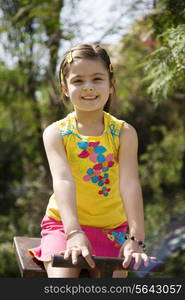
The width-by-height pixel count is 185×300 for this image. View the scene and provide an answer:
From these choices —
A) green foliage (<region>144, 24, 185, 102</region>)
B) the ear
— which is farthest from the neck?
green foliage (<region>144, 24, 185, 102</region>)

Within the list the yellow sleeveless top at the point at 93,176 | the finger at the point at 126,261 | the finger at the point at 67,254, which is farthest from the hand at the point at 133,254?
the yellow sleeveless top at the point at 93,176

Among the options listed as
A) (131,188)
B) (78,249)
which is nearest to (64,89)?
(131,188)

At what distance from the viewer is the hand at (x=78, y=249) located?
7.37 ft

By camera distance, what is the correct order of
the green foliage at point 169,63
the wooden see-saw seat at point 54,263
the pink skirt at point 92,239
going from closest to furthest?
the wooden see-saw seat at point 54,263, the pink skirt at point 92,239, the green foliage at point 169,63

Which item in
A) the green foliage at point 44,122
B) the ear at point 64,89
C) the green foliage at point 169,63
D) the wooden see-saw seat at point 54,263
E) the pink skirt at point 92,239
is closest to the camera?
the wooden see-saw seat at point 54,263

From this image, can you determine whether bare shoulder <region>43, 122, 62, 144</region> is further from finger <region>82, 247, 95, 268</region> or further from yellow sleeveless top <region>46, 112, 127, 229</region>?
finger <region>82, 247, 95, 268</region>

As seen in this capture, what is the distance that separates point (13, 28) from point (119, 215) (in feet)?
17.1

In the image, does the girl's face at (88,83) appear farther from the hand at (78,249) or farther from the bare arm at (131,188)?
the hand at (78,249)

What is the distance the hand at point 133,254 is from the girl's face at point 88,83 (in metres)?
0.78

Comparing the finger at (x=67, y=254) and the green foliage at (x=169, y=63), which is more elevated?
the green foliage at (x=169, y=63)

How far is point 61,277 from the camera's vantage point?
258 cm

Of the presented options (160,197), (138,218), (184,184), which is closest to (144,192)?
(160,197)

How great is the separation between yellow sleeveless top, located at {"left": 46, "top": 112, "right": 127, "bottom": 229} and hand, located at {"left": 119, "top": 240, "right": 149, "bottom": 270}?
0.36m

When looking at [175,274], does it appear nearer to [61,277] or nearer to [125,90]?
[125,90]
